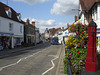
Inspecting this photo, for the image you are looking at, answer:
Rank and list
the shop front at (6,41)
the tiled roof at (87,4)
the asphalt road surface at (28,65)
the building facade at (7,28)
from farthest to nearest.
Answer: the shop front at (6,41) < the building facade at (7,28) < the tiled roof at (87,4) < the asphalt road surface at (28,65)

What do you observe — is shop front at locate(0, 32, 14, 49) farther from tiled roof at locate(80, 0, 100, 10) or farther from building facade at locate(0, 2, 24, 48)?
tiled roof at locate(80, 0, 100, 10)

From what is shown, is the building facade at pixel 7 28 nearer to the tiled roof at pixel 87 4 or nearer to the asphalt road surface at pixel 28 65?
the asphalt road surface at pixel 28 65

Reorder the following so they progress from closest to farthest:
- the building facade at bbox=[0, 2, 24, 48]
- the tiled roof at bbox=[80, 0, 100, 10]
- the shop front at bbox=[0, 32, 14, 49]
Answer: the tiled roof at bbox=[80, 0, 100, 10] → the building facade at bbox=[0, 2, 24, 48] → the shop front at bbox=[0, 32, 14, 49]

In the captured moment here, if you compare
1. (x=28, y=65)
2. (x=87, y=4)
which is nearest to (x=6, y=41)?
(x=28, y=65)

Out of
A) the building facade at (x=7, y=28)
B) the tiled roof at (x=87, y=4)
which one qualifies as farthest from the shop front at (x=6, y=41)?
the tiled roof at (x=87, y=4)

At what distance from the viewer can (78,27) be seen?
6.48 metres

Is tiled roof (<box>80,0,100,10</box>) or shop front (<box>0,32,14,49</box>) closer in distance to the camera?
tiled roof (<box>80,0,100,10</box>)

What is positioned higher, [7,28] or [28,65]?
[7,28]

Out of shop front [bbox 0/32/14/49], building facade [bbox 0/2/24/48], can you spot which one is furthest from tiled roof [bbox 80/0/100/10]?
shop front [bbox 0/32/14/49]

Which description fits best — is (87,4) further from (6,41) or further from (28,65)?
(6,41)

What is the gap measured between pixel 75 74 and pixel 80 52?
111cm

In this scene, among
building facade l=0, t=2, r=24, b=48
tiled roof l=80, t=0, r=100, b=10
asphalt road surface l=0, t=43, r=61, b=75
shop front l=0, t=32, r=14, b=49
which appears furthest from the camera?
shop front l=0, t=32, r=14, b=49

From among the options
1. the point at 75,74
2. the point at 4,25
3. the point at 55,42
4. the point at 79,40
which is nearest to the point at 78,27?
the point at 79,40

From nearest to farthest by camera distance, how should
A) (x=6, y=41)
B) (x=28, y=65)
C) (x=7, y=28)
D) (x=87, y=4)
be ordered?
(x=28, y=65) < (x=87, y=4) < (x=7, y=28) < (x=6, y=41)
